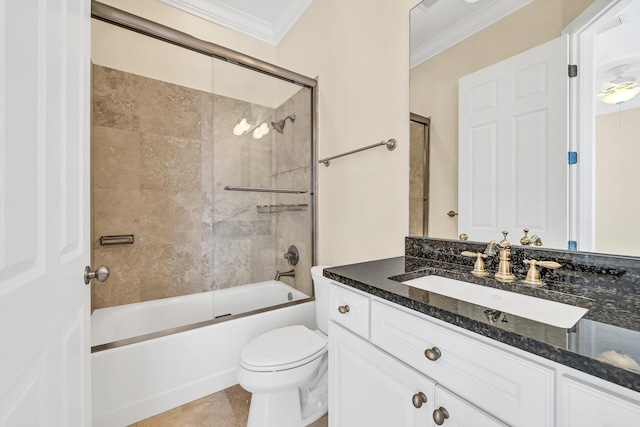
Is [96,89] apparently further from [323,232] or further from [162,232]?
[323,232]

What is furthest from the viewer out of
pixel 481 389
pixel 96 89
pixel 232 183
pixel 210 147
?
pixel 210 147

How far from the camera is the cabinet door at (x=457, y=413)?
1.85ft

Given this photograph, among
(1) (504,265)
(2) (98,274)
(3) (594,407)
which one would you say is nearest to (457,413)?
(3) (594,407)

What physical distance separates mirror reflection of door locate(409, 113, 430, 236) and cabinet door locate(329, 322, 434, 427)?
2.21 feet

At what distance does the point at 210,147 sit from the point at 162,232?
2.63 feet

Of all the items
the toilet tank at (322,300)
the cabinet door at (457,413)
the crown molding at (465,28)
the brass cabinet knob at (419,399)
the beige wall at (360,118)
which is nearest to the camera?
the cabinet door at (457,413)

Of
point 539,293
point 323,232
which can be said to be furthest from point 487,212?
point 323,232

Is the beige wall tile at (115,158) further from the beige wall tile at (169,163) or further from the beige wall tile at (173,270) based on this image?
the beige wall tile at (173,270)

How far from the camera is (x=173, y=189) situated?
2.18 m

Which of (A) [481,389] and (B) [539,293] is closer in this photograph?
(A) [481,389]

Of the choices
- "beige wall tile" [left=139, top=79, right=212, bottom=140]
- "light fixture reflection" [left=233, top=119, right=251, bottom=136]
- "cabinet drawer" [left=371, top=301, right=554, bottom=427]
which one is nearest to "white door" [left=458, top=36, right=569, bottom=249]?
"cabinet drawer" [left=371, top=301, right=554, bottom=427]
